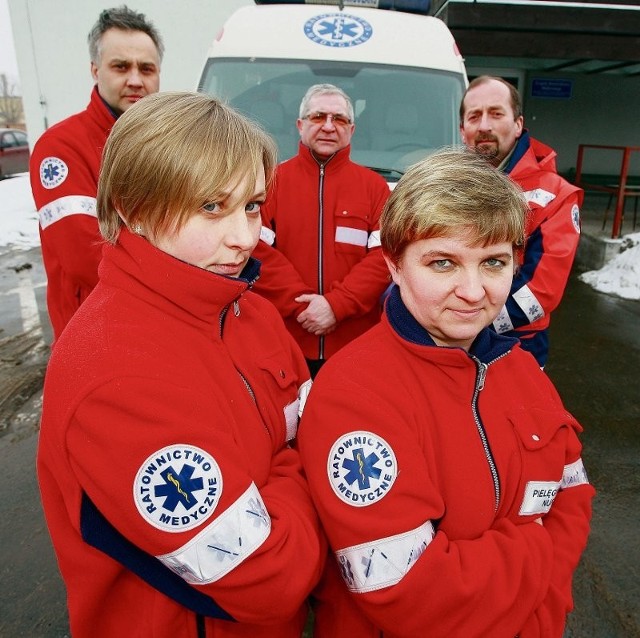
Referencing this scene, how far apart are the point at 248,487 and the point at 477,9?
28.2 feet

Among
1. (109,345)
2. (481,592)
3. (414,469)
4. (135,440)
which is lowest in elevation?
(481,592)

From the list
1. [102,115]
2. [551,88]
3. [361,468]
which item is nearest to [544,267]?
[361,468]

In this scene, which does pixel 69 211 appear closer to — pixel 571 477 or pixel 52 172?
pixel 52 172

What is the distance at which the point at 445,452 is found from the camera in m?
1.30

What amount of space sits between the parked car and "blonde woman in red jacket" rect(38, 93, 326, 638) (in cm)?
1998

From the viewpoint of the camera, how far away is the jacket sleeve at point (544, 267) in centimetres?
230

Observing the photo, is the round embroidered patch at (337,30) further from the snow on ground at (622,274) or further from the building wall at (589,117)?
the building wall at (589,117)

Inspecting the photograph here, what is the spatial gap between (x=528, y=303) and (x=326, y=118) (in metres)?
1.29

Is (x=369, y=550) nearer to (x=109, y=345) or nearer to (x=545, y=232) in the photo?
(x=109, y=345)

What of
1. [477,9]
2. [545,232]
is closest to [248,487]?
[545,232]

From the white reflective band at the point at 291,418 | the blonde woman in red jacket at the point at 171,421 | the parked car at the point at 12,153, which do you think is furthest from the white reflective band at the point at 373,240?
the parked car at the point at 12,153

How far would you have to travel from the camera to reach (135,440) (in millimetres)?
1020

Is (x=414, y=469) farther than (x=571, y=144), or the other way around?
(x=571, y=144)

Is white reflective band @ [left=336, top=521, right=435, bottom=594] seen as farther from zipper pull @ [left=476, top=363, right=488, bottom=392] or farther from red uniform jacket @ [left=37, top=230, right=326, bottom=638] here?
zipper pull @ [left=476, top=363, right=488, bottom=392]
